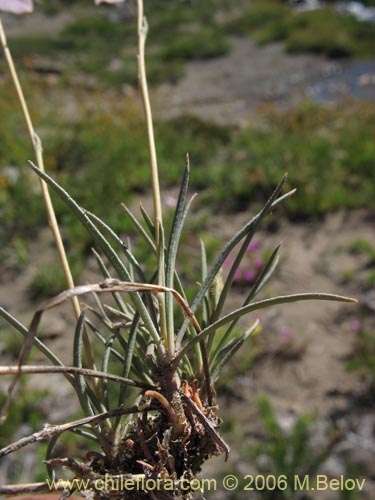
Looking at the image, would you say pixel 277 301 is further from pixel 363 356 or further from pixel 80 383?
pixel 363 356

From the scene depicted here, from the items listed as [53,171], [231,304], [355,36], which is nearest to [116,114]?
[53,171]

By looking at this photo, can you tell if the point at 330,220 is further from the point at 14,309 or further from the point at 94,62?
the point at 94,62

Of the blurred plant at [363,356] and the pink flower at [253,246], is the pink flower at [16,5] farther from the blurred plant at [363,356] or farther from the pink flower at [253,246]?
the pink flower at [253,246]

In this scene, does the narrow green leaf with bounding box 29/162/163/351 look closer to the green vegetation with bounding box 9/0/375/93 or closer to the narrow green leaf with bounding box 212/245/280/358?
the narrow green leaf with bounding box 212/245/280/358

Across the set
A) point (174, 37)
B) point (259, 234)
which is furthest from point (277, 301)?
point (174, 37)

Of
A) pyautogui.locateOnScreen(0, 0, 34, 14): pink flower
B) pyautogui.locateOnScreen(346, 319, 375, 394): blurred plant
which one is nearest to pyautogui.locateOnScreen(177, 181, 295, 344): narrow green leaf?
pyautogui.locateOnScreen(0, 0, 34, 14): pink flower

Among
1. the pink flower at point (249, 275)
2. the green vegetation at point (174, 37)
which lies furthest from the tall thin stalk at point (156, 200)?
the green vegetation at point (174, 37)
